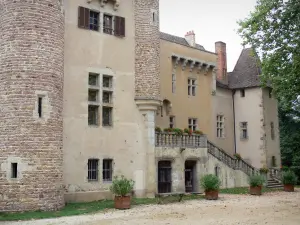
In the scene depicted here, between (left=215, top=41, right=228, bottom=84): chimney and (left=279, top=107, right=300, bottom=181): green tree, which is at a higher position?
(left=215, top=41, right=228, bottom=84): chimney

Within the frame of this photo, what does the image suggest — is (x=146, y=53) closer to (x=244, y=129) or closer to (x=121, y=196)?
(x=121, y=196)

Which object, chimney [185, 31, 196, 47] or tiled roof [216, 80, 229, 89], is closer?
tiled roof [216, 80, 229, 89]

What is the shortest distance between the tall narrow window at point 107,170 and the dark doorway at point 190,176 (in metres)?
5.95

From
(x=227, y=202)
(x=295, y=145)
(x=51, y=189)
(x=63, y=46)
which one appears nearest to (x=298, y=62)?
(x=227, y=202)

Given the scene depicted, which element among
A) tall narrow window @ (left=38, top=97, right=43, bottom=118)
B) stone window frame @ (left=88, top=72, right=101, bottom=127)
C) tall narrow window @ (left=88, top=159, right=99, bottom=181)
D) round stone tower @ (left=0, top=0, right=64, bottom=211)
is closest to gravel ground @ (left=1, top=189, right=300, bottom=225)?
round stone tower @ (left=0, top=0, right=64, bottom=211)

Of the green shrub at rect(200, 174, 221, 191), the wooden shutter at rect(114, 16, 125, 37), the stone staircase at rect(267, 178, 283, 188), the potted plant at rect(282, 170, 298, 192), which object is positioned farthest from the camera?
the stone staircase at rect(267, 178, 283, 188)

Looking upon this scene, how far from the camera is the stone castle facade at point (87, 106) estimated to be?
642 inches

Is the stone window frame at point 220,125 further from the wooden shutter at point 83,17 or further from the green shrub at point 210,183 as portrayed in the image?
the wooden shutter at point 83,17

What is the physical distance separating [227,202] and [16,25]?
12.3 m

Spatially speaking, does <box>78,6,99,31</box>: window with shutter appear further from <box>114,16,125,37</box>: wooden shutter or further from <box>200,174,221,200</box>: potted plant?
<box>200,174,221,200</box>: potted plant

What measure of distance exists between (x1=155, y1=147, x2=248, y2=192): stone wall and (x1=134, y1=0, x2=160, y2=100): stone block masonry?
328cm

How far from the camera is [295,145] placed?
37.1 m

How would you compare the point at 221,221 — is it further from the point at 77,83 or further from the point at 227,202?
the point at 77,83

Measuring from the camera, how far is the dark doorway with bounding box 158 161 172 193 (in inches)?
885
